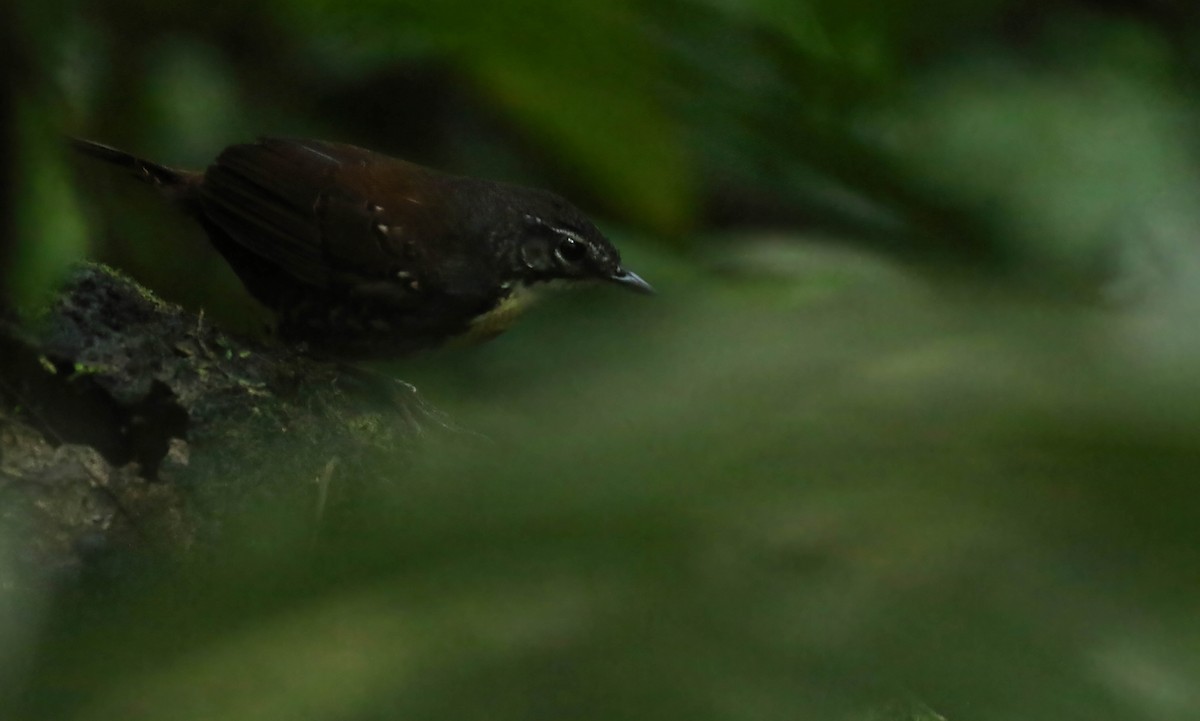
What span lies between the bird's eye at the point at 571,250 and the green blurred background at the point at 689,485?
0.08 ft

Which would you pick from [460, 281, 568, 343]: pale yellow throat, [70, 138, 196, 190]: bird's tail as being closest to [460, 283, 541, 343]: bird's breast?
[460, 281, 568, 343]: pale yellow throat

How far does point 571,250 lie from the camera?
0.53 meters

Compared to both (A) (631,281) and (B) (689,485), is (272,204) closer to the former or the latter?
(A) (631,281)

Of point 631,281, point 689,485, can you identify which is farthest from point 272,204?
point 689,485

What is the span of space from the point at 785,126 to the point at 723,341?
0.25 m

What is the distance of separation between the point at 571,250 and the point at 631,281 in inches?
3.2

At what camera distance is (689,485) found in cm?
20

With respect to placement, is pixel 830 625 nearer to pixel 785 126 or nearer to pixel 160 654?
pixel 160 654

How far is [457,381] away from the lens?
16.2 inches

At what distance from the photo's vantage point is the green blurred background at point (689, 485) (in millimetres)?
171

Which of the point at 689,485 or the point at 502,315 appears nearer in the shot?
the point at 689,485

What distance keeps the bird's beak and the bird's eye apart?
0.04 meters

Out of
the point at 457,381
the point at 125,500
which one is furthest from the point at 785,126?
the point at 125,500

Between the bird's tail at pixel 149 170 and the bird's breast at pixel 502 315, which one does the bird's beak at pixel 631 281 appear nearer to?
the bird's breast at pixel 502 315
